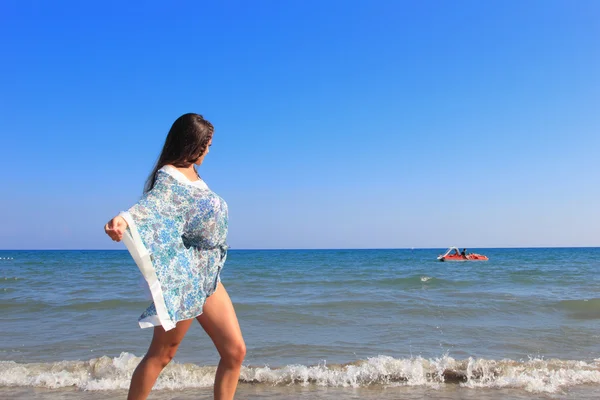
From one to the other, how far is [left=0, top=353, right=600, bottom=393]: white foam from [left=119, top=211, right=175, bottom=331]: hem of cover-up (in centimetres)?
257

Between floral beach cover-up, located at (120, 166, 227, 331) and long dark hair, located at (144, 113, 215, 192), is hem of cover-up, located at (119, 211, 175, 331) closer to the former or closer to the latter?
floral beach cover-up, located at (120, 166, 227, 331)

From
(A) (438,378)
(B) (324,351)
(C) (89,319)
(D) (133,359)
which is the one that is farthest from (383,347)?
(C) (89,319)

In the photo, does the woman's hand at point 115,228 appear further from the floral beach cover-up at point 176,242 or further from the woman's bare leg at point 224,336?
the woman's bare leg at point 224,336

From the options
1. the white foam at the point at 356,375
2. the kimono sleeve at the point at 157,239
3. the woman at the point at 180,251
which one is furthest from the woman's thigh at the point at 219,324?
the white foam at the point at 356,375

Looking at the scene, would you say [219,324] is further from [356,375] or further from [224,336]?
[356,375]

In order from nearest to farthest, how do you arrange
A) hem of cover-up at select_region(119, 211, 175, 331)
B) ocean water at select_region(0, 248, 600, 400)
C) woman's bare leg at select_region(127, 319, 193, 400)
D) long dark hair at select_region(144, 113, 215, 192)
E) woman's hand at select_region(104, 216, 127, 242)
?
1. woman's hand at select_region(104, 216, 127, 242)
2. hem of cover-up at select_region(119, 211, 175, 331)
3. woman's bare leg at select_region(127, 319, 193, 400)
4. long dark hair at select_region(144, 113, 215, 192)
5. ocean water at select_region(0, 248, 600, 400)

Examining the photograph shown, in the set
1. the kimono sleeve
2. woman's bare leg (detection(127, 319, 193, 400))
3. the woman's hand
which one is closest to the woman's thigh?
woman's bare leg (detection(127, 319, 193, 400))

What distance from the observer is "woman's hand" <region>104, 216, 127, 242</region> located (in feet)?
7.02

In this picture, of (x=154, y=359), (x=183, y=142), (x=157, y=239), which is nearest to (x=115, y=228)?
(x=157, y=239)

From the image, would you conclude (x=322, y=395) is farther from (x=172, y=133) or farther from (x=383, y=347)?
(x=172, y=133)

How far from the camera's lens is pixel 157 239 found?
7.81 feet

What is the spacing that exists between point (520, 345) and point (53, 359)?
5837 millimetres

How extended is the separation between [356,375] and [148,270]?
305cm

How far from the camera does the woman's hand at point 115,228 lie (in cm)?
214
